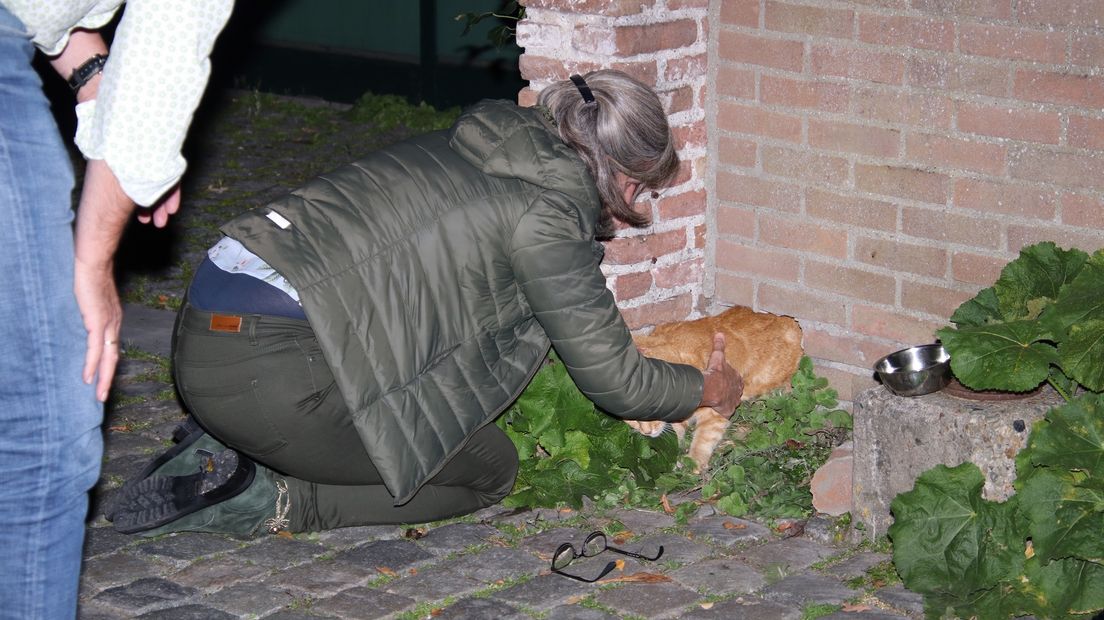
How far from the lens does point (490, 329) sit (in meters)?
4.18

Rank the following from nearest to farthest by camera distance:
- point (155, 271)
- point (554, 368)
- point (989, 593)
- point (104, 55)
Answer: point (104, 55), point (989, 593), point (554, 368), point (155, 271)

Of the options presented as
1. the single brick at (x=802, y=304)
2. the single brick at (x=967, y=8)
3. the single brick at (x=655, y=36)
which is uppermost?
the single brick at (x=967, y=8)

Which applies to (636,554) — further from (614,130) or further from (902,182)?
(902,182)

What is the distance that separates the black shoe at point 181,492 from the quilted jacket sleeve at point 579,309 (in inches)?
45.1

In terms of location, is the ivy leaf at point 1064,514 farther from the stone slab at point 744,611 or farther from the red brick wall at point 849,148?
the red brick wall at point 849,148

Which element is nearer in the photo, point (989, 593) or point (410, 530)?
point (989, 593)

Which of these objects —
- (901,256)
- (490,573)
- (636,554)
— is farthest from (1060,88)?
(490,573)

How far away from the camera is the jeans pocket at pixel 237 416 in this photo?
3980 mm

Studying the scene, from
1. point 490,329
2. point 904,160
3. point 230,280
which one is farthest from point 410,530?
point 904,160

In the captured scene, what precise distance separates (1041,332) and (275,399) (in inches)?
91.5

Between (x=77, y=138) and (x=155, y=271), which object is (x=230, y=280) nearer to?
(x=77, y=138)

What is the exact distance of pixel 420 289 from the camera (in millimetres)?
3936

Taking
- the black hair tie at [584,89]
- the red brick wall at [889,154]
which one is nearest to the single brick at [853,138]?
the red brick wall at [889,154]

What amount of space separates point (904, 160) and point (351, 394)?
218cm
